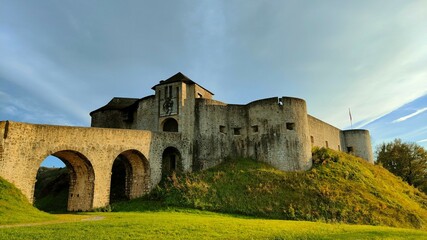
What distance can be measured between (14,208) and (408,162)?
43.5 m

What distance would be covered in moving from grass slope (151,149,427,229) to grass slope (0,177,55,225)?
840cm

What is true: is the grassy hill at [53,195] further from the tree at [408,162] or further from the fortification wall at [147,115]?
the tree at [408,162]

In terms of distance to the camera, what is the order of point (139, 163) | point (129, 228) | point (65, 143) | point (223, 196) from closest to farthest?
point (129, 228) → point (65, 143) → point (223, 196) → point (139, 163)

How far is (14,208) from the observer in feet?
51.0

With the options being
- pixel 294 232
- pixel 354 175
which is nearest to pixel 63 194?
pixel 294 232

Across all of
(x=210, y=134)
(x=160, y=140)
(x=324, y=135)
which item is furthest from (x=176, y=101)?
(x=324, y=135)

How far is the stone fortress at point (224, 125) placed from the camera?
88.8 ft

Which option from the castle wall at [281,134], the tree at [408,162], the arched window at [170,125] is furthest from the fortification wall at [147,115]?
the tree at [408,162]

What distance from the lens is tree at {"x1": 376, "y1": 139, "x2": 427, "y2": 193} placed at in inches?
1553

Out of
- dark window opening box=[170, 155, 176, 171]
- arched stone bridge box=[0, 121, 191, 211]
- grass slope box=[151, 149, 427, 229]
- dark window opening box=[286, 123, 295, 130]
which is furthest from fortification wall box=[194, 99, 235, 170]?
dark window opening box=[286, 123, 295, 130]

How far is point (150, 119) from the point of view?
29.7 m

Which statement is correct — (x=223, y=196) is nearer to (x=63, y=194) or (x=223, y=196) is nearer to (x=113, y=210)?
(x=113, y=210)

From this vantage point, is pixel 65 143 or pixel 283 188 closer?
pixel 65 143

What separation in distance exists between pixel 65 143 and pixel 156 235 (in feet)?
40.9
